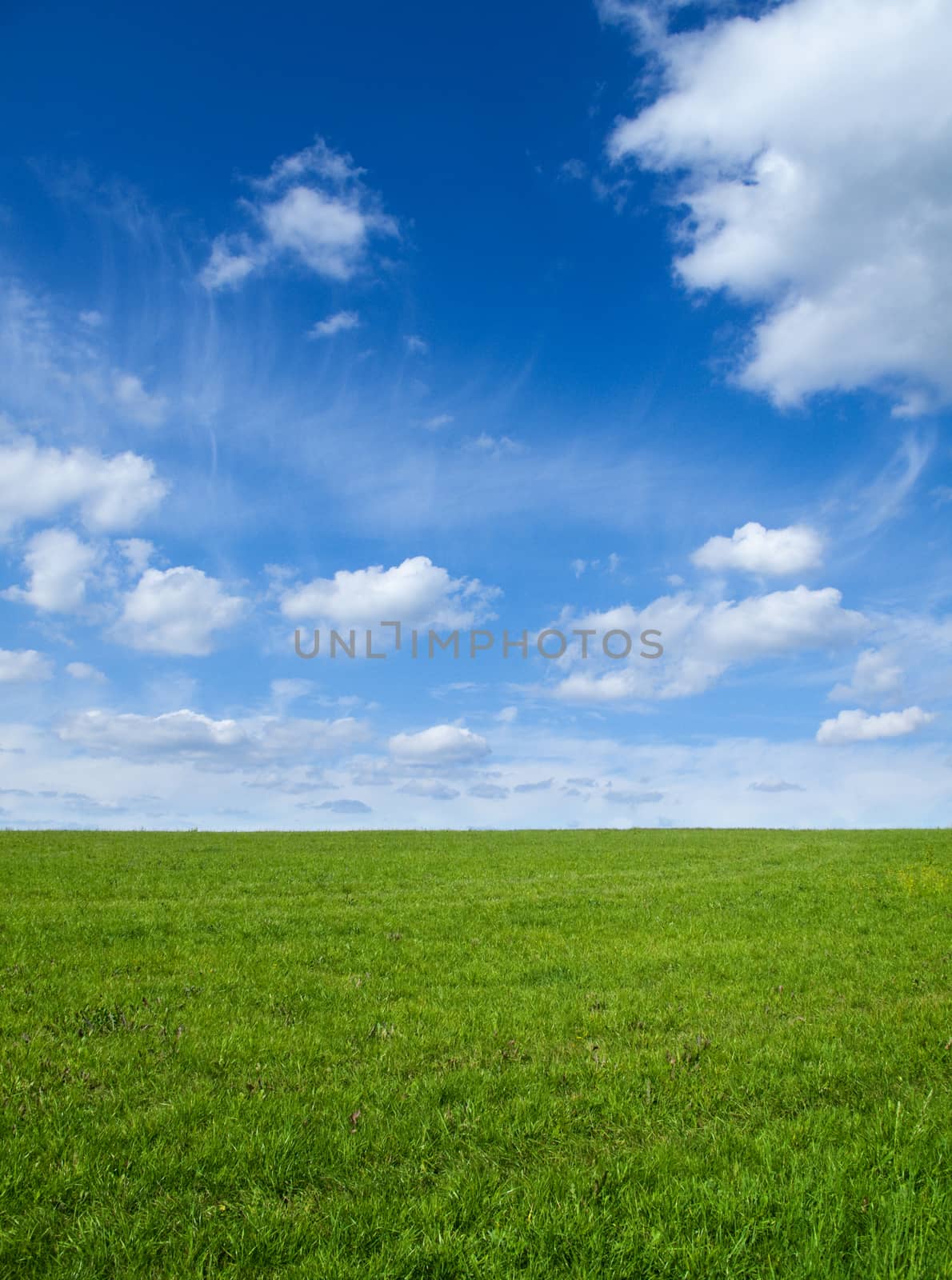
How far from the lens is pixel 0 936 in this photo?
16.4 m

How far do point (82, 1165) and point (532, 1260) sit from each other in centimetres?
428

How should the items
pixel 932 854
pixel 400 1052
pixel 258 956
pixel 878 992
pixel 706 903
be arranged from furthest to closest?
pixel 932 854 < pixel 706 903 < pixel 258 956 < pixel 878 992 < pixel 400 1052

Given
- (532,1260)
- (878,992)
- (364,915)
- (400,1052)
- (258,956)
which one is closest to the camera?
(532,1260)

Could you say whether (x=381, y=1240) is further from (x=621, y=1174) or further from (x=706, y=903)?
(x=706, y=903)

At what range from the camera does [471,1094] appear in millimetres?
8969

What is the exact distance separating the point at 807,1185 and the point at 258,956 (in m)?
11.3

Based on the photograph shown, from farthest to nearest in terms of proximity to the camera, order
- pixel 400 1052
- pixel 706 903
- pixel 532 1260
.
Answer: pixel 706 903 < pixel 400 1052 < pixel 532 1260

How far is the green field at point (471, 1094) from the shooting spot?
6.16 m

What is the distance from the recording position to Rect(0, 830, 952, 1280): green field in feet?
20.2

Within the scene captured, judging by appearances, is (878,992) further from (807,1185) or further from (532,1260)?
(532,1260)

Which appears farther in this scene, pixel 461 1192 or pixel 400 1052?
pixel 400 1052

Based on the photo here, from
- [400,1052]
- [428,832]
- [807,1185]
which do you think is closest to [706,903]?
[400,1052]

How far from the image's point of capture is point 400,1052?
1038 cm

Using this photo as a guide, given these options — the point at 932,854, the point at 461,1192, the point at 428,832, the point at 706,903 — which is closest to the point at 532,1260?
the point at 461,1192
